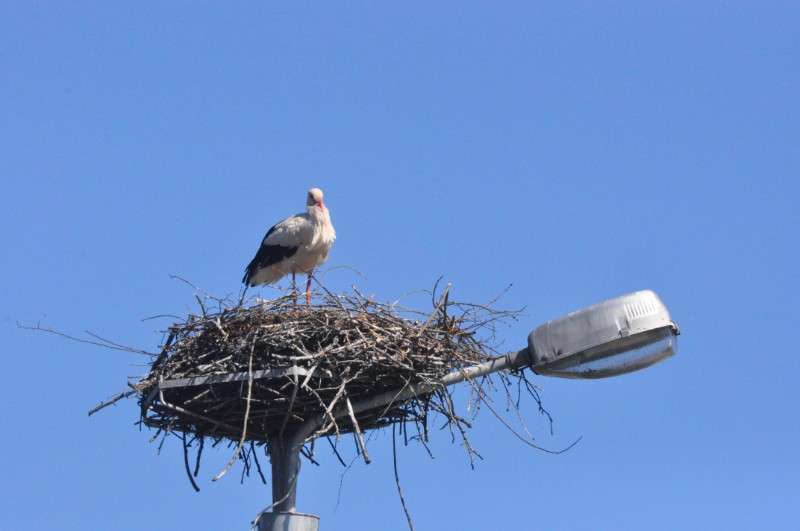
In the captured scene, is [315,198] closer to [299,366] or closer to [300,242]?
[300,242]

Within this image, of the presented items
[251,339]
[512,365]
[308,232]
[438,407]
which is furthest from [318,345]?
[308,232]

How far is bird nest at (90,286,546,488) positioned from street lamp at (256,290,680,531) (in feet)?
1.40

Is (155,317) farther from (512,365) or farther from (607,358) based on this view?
(607,358)

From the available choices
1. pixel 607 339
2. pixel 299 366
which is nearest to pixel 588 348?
pixel 607 339

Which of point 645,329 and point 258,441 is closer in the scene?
point 645,329

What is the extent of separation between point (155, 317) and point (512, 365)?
289cm

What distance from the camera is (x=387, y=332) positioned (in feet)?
22.4

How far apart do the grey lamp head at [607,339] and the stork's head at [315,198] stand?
568 cm

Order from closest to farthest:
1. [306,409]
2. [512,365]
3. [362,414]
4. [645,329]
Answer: [645,329] < [512,365] < [306,409] < [362,414]

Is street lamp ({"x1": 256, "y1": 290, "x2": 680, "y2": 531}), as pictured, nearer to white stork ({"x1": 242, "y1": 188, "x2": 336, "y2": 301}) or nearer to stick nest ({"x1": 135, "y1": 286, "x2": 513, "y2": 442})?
stick nest ({"x1": 135, "y1": 286, "x2": 513, "y2": 442})

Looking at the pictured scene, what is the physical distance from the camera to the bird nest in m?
6.36

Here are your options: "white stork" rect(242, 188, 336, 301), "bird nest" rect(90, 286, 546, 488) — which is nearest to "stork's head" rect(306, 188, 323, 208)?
"white stork" rect(242, 188, 336, 301)

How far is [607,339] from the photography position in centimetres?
541

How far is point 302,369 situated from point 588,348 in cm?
169
